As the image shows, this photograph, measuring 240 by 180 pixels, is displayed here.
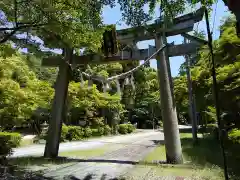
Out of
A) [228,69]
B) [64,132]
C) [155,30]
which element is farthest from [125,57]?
[64,132]

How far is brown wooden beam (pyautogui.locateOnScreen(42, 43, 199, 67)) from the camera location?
32.0 ft

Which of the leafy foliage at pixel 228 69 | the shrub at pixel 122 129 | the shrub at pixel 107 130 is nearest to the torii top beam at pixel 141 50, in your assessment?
the leafy foliage at pixel 228 69

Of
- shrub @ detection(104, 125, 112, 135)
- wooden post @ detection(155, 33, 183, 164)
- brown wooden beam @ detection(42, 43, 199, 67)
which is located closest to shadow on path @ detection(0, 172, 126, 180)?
wooden post @ detection(155, 33, 183, 164)

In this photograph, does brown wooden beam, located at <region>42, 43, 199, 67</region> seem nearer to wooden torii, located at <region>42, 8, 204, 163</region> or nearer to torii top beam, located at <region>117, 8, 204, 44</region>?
wooden torii, located at <region>42, 8, 204, 163</region>

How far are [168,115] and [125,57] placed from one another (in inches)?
116

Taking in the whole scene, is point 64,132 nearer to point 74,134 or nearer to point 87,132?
point 74,134

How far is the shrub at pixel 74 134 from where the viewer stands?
2033 centimetres

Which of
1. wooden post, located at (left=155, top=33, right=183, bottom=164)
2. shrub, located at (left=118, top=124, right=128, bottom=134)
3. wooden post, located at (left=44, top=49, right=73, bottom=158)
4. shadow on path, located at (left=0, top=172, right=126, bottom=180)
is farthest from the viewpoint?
shrub, located at (left=118, top=124, right=128, bottom=134)

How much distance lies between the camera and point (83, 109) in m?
23.1

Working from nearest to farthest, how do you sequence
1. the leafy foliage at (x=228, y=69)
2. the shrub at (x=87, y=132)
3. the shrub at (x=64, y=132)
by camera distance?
the leafy foliage at (x=228, y=69) < the shrub at (x=64, y=132) < the shrub at (x=87, y=132)

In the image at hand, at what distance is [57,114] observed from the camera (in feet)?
35.0

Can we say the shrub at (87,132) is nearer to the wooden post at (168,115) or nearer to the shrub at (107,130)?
the shrub at (107,130)

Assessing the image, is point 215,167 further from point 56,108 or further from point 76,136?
point 76,136

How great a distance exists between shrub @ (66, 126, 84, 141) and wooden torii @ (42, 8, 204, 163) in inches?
384
